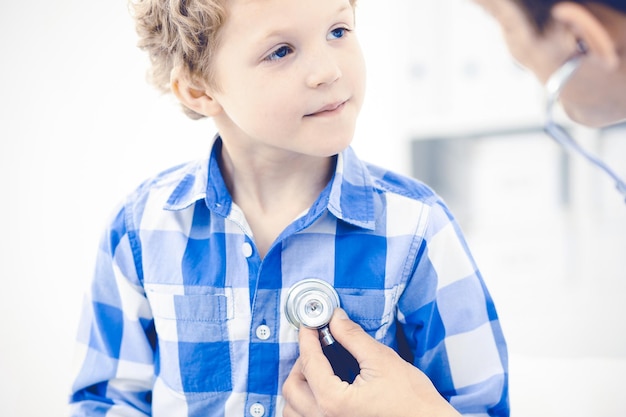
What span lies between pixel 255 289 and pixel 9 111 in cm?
116

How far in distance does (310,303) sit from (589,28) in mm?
474

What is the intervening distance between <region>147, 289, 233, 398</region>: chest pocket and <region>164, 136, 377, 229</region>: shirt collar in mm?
130

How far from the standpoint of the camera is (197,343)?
2.94ft

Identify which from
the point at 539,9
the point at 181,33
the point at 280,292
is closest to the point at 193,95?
the point at 181,33

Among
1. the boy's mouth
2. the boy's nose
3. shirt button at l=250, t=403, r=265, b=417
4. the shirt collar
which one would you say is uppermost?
the boy's nose

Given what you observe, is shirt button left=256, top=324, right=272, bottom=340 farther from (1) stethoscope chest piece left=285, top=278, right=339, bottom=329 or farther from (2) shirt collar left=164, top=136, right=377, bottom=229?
(2) shirt collar left=164, top=136, right=377, bottom=229

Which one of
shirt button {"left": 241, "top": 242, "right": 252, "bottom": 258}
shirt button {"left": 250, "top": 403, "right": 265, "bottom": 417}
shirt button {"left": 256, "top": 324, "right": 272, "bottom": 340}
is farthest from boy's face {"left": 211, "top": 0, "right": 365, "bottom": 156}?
shirt button {"left": 250, "top": 403, "right": 265, "bottom": 417}

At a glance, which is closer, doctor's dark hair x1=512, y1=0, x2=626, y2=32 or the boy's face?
doctor's dark hair x1=512, y1=0, x2=626, y2=32

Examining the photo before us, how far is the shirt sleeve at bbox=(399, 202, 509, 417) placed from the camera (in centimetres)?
86

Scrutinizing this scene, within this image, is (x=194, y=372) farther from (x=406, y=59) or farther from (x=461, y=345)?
(x=406, y=59)

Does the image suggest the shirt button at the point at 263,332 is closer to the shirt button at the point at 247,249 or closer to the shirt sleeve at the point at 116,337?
the shirt button at the point at 247,249

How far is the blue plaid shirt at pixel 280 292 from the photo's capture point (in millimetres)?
862

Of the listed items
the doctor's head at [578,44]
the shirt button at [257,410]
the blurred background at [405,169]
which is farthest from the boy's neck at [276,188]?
the blurred background at [405,169]

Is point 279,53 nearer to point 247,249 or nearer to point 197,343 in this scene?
point 247,249
